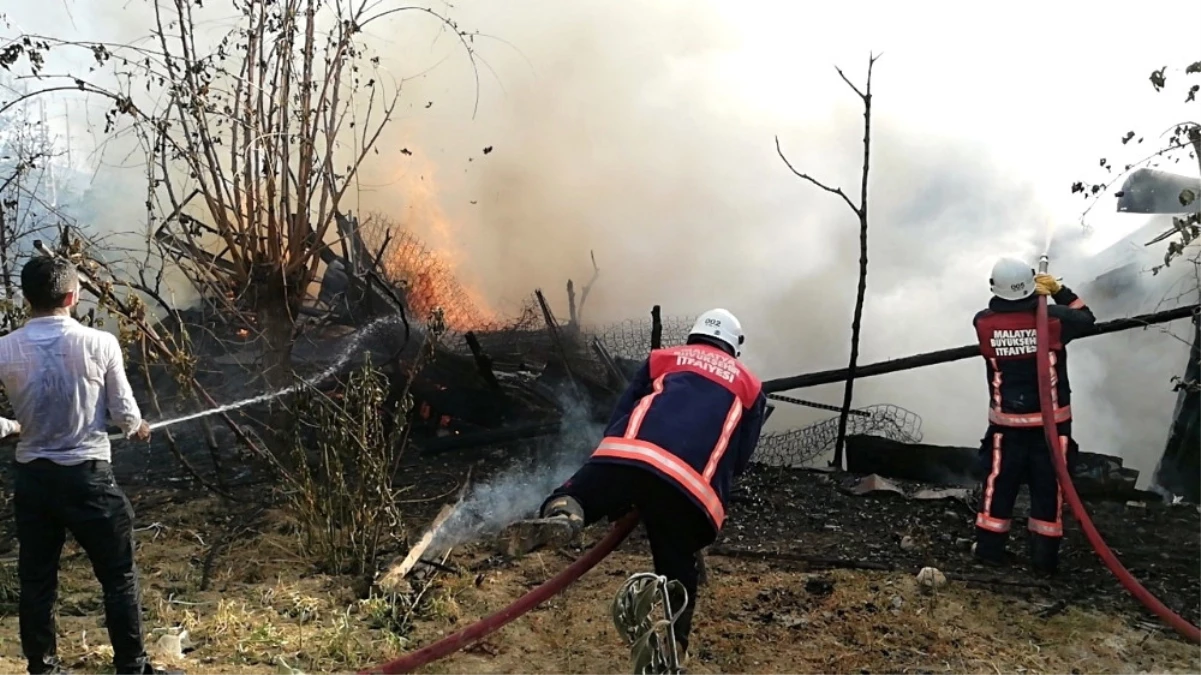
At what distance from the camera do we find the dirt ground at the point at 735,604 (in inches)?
161

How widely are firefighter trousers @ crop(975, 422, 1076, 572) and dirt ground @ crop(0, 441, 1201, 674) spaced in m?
0.18

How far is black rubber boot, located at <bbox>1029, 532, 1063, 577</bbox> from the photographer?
5.18 meters

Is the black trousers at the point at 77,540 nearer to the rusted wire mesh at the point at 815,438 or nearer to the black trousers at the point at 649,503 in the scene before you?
the black trousers at the point at 649,503

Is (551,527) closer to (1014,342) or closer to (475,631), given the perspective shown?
(475,631)

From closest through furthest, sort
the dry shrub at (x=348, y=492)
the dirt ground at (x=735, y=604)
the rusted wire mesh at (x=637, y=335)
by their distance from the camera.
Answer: the dirt ground at (x=735, y=604) < the dry shrub at (x=348, y=492) < the rusted wire mesh at (x=637, y=335)

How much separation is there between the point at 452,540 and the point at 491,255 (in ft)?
22.1

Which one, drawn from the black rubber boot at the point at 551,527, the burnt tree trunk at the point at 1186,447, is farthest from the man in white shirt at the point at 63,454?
the burnt tree trunk at the point at 1186,447

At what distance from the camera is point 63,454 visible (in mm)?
3400

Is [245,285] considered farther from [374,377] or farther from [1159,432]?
[1159,432]

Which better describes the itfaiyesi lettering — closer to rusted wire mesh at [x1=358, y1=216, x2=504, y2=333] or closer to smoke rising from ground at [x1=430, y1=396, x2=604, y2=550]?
smoke rising from ground at [x1=430, y1=396, x2=604, y2=550]

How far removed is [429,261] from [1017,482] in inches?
290

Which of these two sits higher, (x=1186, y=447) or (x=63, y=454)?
(x=63, y=454)

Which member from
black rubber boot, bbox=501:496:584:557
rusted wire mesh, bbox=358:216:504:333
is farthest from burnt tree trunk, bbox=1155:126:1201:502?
rusted wire mesh, bbox=358:216:504:333

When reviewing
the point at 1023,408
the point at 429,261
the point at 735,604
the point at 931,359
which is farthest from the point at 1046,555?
the point at 429,261
